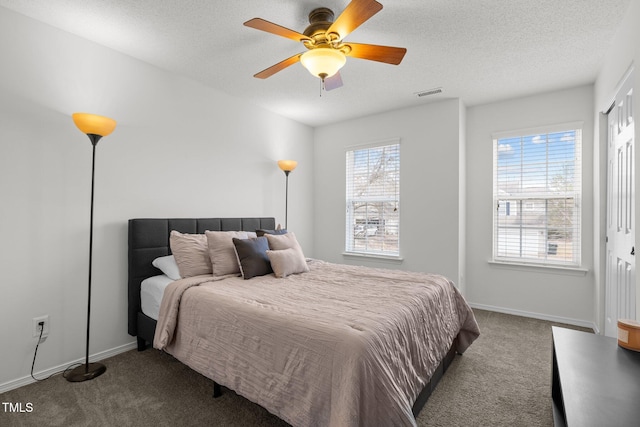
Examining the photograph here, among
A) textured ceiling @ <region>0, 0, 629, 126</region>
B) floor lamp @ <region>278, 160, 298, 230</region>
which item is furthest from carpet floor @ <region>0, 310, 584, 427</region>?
textured ceiling @ <region>0, 0, 629, 126</region>

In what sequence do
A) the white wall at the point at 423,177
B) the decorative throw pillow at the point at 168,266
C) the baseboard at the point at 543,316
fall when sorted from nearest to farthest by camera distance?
1. the decorative throw pillow at the point at 168,266
2. the baseboard at the point at 543,316
3. the white wall at the point at 423,177

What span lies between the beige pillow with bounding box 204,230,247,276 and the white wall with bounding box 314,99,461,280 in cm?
234

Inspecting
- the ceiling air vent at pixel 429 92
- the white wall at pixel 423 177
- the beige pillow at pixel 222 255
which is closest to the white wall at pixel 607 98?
the white wall at pixel 423 177

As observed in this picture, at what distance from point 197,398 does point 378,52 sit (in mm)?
2680

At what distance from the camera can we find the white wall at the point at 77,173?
7.32 ft

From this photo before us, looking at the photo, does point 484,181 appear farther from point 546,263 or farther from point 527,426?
point 527,426

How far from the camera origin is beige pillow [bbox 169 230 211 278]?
2.71 metres

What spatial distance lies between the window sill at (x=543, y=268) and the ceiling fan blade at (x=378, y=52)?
3065 millimetres

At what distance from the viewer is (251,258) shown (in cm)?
276

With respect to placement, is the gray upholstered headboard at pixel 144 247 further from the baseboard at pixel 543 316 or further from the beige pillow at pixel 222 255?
the baseboard at pixel 543 316

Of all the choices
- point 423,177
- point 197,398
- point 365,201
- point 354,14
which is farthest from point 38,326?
point 423,177

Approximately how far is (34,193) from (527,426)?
12.2 ft

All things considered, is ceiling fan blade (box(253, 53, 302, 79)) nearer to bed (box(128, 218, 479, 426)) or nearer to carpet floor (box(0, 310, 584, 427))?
bed (box(128, 218, 479, 426))

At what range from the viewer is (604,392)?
1.13 m
